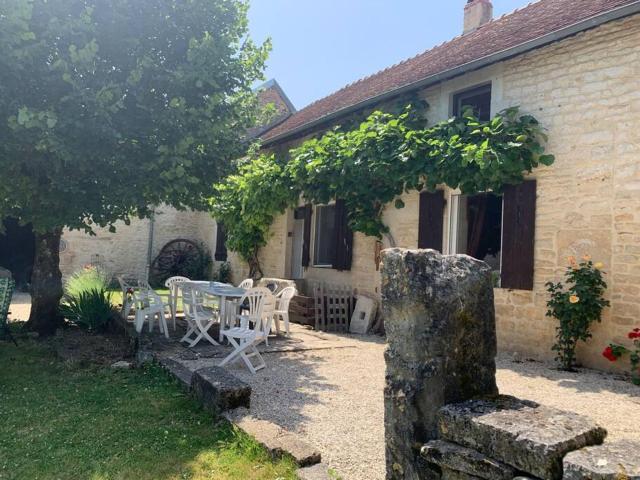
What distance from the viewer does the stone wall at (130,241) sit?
14.6 meters

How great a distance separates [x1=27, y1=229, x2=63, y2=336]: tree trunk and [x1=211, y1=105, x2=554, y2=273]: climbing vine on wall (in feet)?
8.22

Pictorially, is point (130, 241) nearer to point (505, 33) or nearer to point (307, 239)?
point (307, 239)

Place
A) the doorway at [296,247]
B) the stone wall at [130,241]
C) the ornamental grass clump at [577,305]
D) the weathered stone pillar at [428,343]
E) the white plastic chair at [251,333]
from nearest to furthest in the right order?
the weathered stone pillar at [428,343]
the white plastic chair at [251,333]
the ornamental grass clump at [577,305]
the doorway at [296,247]
the stone wall at [130,241]

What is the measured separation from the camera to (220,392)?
367 cm

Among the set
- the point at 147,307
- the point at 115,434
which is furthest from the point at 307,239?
the point at 115,434

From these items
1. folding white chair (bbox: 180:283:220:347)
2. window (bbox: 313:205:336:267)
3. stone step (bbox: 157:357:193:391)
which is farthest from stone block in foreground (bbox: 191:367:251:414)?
window (bbox: 313:205:336:267)

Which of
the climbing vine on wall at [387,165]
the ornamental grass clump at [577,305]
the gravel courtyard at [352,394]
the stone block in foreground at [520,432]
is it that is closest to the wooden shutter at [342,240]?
the climbing vine on wall at [387,165]

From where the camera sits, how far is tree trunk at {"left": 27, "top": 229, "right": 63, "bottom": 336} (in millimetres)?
6883

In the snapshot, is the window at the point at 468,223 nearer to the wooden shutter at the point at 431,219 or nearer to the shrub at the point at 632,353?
the wooden shutter at the point at 431,219

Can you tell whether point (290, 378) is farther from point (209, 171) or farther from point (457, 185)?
point (457, 185)

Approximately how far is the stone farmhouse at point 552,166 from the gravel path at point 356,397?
87 centimetres

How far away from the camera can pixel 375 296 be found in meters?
8.64

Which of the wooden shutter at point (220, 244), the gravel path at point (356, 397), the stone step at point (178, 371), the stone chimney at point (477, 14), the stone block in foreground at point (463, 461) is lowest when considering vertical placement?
the gravel path at point (356, 397)

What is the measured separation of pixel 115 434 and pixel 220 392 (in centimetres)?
76
